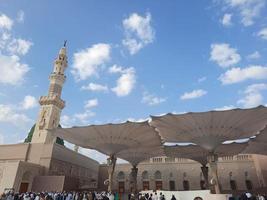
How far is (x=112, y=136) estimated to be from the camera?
2359cm

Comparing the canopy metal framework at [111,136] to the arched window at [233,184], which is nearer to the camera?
the canopy metal framework at [111,136]

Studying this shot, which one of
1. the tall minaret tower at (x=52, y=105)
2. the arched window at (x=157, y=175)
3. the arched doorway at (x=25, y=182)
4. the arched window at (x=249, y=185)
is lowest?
the arched doorway at (x=25, y=182)

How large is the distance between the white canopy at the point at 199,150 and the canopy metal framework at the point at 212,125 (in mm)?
7308

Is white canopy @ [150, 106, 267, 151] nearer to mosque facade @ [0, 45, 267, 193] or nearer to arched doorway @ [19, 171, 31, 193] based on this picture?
mosque facade @ [0, 45, 267, 193]

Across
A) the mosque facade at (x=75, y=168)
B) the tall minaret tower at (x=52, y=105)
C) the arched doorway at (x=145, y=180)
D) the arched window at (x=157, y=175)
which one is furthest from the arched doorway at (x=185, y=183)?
the tall minaret tower at (x=52, y=105)

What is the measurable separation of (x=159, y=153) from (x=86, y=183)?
48.5 feet

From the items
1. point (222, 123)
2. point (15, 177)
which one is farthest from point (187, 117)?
point (15, 177)

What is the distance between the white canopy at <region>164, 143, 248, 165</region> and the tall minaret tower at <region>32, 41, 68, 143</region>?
1833 cm

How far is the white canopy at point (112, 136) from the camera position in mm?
22016

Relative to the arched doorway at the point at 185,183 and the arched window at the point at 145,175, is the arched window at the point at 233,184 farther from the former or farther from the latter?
the arched window at the point at 145,175

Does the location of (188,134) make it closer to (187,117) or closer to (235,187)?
(187,117)

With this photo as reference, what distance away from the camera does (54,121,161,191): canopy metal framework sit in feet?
72.2

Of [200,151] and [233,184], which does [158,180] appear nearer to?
[233,184]

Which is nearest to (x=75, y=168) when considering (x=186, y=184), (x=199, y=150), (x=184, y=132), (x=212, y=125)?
(x=186, y=184)
